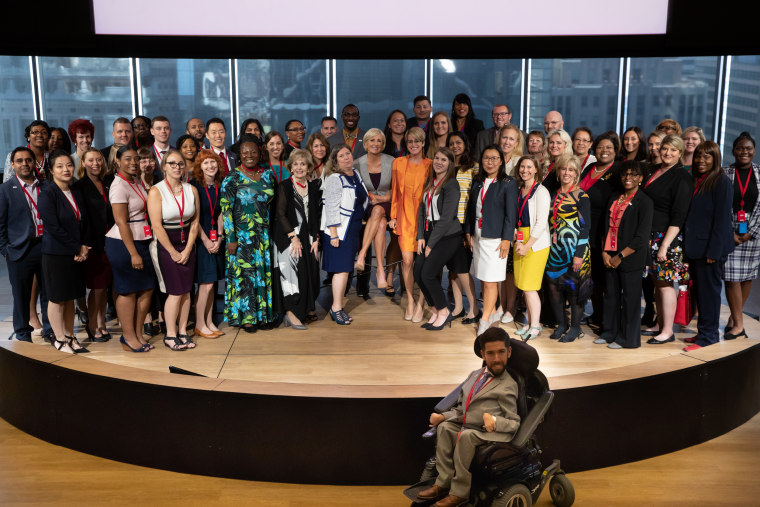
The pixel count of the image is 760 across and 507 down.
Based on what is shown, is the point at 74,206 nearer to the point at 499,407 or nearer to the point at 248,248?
the point at 248,248

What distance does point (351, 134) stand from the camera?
6.24m

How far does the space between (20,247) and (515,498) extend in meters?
3.50

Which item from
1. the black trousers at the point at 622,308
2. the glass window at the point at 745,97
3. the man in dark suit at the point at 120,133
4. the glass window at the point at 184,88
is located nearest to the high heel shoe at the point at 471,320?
the black trousers at the point at 622,308

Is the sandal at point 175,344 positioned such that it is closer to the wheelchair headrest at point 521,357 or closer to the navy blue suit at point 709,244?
the wheelchair headrest at point 521,357

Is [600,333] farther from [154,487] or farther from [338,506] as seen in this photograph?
[154,487]

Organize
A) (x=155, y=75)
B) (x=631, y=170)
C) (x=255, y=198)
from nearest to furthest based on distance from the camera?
(x=631, y=170), (x=255, y=198), (x=155, y=75)

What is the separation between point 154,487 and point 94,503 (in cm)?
28

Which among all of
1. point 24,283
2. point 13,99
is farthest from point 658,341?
point 13,99

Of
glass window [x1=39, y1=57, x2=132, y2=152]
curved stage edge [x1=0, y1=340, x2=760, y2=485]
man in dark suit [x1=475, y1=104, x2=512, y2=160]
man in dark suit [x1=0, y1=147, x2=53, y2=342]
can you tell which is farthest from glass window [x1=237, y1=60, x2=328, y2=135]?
curved stage edge [x1=0, y1=340, x2=760, y2=485]

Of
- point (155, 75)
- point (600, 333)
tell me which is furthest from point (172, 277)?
point (155, 75)

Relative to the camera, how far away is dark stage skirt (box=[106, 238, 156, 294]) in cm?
454

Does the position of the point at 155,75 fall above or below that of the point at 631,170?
above

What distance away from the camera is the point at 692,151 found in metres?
5.04

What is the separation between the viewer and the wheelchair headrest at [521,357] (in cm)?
303
